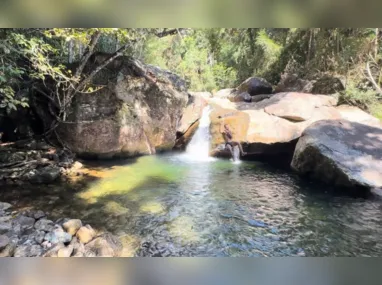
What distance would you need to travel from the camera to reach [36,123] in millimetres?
4426

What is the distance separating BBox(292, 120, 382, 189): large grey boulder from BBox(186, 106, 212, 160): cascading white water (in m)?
1.37

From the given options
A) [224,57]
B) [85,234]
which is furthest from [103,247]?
[224,57]

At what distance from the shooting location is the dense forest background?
4.01 m

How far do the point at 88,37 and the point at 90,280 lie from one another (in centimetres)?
288

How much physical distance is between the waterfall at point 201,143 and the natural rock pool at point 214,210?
78 cm

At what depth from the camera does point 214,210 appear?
10.1 feet

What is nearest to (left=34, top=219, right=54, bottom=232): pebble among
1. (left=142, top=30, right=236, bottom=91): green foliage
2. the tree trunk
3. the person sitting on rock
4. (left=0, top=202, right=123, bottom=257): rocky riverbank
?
(left=0, top=202, right=123, bottom=257): rocky riverbank

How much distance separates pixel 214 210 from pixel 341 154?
1.51 m

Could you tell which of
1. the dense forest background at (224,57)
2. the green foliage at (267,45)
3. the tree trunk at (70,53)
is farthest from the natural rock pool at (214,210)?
the green foliage at (267,45)

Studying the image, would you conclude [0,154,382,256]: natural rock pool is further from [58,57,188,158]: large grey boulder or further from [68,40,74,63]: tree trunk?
[68,40,74,63]: tree trunk

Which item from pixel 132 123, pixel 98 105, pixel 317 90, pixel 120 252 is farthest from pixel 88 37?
pixel 317 90

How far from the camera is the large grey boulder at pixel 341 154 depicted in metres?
3.30

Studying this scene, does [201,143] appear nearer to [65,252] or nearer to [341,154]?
[341,154]

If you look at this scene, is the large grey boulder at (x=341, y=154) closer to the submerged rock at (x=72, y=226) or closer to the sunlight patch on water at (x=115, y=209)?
the sunlight patch on water at (x=115, y=209)
